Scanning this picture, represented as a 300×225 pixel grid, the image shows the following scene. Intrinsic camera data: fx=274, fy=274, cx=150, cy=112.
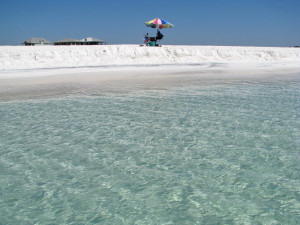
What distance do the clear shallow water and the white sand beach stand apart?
26.4ft

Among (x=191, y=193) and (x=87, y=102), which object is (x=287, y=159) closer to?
(x=191, y=193)

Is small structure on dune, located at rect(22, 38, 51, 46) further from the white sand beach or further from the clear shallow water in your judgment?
the clear shallow water

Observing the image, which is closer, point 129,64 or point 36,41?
point 129,64

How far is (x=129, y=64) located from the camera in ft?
87.6

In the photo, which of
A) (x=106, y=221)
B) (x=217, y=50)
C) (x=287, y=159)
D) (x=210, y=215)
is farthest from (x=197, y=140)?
(x=217, y=50)

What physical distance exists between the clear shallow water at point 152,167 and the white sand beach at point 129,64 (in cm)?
804

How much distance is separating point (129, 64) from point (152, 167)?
75.5ft

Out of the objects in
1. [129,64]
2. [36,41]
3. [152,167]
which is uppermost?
[36,41]

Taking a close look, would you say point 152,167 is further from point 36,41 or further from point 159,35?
point 36,41

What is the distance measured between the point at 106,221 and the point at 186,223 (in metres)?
0.90

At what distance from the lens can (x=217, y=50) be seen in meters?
32.8

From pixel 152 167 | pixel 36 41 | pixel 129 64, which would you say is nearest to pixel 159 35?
pixel 129 64

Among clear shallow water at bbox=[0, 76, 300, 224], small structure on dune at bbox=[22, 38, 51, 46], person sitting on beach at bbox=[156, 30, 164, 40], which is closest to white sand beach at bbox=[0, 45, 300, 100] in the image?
person sitting on beach at bbox=[156, 30, 164, 40]

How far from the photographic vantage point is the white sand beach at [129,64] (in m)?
18.4
